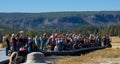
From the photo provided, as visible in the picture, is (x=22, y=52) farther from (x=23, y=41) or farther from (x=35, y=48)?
(x=35, y=48)

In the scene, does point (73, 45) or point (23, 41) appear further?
point (73, 45)

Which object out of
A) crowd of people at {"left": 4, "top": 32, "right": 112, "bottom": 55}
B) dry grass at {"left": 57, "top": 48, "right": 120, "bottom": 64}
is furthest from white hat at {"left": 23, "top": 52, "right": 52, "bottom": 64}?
dry grass at {"left": 57, "top": 48, "right": 120, "bottom": 64}

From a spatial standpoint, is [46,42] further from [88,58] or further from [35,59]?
[35,59]

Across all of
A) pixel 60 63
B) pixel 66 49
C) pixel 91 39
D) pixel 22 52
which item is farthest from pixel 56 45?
pixel 22 52

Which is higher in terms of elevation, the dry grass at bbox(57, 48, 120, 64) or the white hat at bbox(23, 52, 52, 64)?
the white hat at bbox(23, 52, 52, 64)

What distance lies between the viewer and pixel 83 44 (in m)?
37.3

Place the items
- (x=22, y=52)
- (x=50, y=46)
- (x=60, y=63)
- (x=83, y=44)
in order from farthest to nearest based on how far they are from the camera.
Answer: (x=83, y=44), (x=50, y=46), (x=60, y=63), (x=22, y=52)

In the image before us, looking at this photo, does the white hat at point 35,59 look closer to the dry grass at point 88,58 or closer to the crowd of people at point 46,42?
the crowd of people at point 46,42

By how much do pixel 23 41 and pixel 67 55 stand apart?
7.42m

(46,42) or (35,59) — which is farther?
(46,42)

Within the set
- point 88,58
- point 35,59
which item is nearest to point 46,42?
point 88,58

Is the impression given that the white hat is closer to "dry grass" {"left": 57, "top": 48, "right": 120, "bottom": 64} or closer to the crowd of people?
the crowd of people

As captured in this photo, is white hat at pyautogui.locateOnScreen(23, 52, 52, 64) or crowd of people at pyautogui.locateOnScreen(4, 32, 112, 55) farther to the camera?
crowd of people at pyautogui.locateOnScreen(4, 32, 112, 55)

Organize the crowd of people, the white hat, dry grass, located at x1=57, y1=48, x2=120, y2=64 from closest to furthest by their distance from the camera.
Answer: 1. the white hat
2. the crowd of people
3. dry grass, located at x1=57, y1=48, x2=120, y2=64
